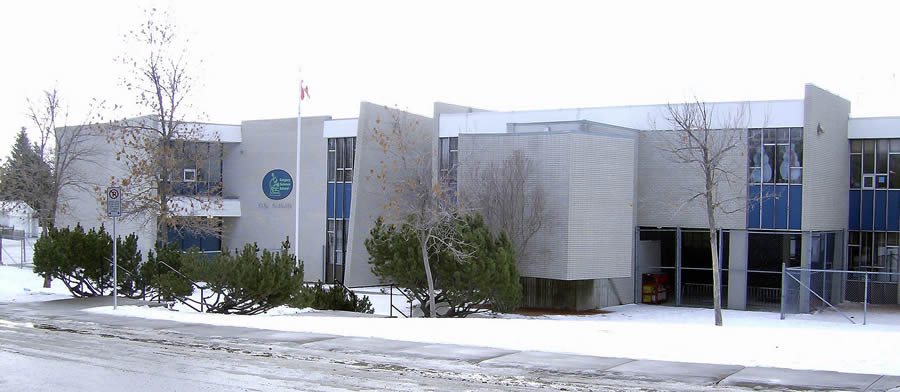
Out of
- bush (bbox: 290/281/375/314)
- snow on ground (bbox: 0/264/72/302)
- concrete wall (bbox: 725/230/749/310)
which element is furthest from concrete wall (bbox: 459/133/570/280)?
snow on ground (bbox: 0/264/72/302)

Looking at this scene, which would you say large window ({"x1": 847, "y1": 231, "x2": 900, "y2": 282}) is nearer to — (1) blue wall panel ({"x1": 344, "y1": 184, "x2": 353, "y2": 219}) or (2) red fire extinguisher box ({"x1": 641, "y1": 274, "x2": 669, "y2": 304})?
(2) red fire extinguisher box ({"x1": 641, "y1": 274, "x2": 669, "y2": 304})

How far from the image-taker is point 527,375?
36.0ft

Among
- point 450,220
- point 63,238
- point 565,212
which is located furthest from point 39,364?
point 565,212

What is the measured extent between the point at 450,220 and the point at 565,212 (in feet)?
18.2

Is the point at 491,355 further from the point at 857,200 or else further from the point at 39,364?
the point at 857,200

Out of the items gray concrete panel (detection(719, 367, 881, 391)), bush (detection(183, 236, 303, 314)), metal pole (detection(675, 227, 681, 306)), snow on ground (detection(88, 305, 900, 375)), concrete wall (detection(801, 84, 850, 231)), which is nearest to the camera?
gray concrete panel (detection(719, 367, 881, 391))

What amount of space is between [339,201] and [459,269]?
60.5 feet

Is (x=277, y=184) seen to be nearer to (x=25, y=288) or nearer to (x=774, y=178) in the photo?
(x=25, y=288)

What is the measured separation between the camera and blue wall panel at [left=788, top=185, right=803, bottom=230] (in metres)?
30.6

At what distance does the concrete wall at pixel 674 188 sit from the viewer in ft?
103

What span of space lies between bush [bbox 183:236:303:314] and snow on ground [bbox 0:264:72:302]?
558cm

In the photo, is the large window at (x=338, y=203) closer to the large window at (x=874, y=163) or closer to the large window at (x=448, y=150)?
the large window at (x=448, y=150)

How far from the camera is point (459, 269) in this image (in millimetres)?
23984

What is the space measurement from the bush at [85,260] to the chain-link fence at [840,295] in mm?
21178
